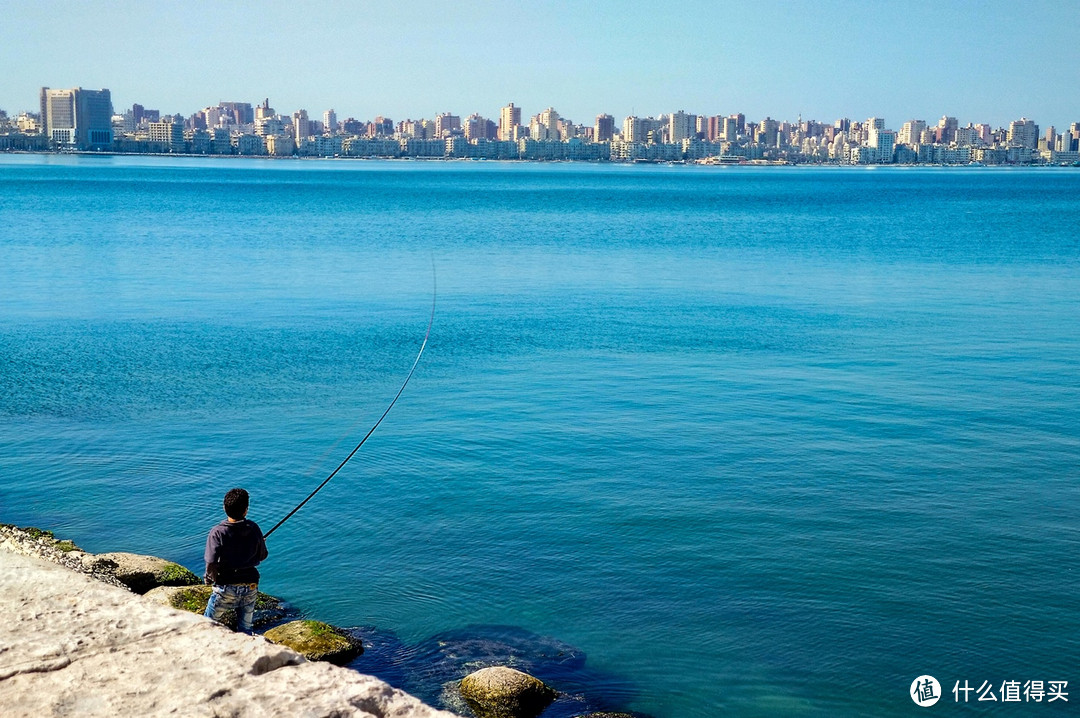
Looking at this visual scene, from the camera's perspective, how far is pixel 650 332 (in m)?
24.3

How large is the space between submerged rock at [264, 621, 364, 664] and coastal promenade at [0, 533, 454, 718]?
5.35ft

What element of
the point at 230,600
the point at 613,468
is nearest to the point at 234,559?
the point at 230,600

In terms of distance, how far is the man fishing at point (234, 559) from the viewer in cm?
721

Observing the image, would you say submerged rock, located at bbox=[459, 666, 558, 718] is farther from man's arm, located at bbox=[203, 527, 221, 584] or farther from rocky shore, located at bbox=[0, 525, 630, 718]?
man's arm, located at bbox=[203, 527, 221, 584]

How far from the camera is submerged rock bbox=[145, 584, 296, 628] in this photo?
9062 millimetres

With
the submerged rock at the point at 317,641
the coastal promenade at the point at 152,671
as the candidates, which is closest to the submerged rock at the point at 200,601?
the submerged rock at the point at 317,641

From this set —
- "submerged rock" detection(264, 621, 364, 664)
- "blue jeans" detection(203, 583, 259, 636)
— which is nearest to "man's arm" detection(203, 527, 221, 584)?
"blue jeans" detection(203, 583, 259, 636)

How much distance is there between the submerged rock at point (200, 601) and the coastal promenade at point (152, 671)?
176 cm

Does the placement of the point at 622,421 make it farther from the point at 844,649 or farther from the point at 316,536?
the point at 844,649

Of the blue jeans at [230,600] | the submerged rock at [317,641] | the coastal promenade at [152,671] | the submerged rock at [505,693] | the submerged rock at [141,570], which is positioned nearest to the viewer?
the coastal promenade at [152,671]

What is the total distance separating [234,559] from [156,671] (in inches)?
46.7

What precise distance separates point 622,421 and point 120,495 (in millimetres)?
7050

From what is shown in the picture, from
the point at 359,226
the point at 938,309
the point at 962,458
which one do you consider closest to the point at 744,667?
the point at 962,458

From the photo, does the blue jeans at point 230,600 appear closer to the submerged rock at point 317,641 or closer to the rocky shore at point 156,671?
the rocky shore at point 156,671
